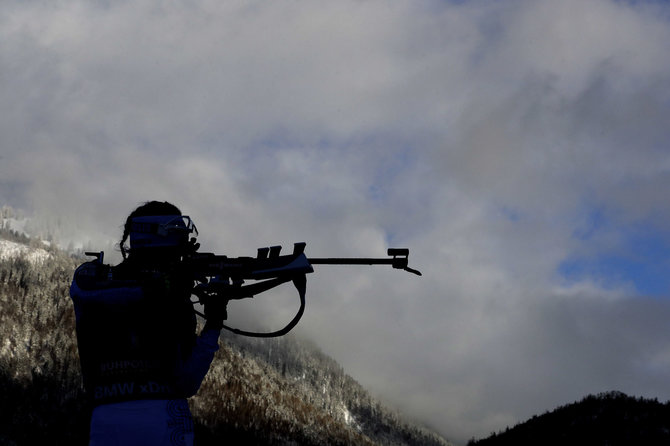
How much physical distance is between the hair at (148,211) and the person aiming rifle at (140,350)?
2.08ft

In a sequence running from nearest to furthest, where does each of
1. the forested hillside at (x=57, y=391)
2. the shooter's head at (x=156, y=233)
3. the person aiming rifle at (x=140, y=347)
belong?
1. the person aiming rifle at (x=140, y=347)
2. the shooter's head at (x=156, y=233)
3. the forested hillside at (x=57, y=391)

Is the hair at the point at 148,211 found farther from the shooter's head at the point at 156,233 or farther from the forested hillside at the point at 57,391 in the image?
the forested hillside at the point at 57,391

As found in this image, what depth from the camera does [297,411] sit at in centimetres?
19862

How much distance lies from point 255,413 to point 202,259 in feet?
552

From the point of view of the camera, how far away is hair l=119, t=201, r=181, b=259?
6.16 meters

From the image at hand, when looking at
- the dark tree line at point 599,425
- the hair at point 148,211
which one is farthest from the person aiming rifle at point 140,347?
the dark tree line at point 599,425

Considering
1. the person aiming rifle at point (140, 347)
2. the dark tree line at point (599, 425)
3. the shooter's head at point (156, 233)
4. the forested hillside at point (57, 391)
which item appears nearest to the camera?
the person aiming rifle at point (140, 347)

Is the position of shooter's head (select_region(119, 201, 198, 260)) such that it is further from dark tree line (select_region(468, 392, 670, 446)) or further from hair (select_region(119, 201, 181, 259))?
dark tree line (select_region(468, 392, 670, 446))

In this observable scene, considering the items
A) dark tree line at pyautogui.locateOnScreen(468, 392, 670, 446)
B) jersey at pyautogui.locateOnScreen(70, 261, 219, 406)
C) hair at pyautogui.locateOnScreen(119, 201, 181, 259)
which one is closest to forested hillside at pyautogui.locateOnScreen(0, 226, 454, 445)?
dark tree line at pyautogui.locateOnScreen(468, 392, 670, 446)

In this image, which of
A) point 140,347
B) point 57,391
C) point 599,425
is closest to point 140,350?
point 140,347

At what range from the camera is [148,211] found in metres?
6.20

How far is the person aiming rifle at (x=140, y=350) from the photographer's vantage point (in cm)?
523

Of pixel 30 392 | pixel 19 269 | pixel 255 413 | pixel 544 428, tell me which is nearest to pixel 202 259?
pixel 544 428

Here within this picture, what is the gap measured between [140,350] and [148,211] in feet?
4.65
